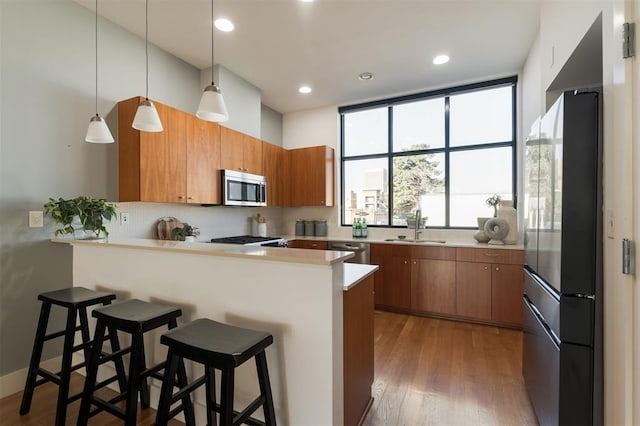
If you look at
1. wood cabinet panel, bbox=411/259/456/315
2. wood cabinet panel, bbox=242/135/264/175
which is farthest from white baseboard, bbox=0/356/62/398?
wood cabinet panel, bbox=411/259/456/315

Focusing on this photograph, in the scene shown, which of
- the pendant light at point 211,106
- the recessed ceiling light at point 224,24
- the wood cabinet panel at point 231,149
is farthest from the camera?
the wood cabinet panel at point 231,149

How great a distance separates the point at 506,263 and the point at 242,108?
3507mm

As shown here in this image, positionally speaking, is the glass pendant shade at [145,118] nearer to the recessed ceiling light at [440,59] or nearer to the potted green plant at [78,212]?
the potted green plant at [78,212]

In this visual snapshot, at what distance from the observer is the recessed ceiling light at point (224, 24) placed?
2664 millimetres

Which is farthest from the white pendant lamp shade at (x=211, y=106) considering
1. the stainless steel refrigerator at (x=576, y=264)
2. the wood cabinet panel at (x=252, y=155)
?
the wood cabinet panel at (x=252, y=155)

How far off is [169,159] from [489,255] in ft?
11.1

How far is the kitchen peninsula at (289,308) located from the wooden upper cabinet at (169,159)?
850mm

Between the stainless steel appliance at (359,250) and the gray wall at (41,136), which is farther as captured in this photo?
the stainless steel appliance at (359,250)

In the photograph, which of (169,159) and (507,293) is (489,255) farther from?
(169,159)

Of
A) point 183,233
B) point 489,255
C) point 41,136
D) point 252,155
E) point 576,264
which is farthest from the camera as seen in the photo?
point 252,155

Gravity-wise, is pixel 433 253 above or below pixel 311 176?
below

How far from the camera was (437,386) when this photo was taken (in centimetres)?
216

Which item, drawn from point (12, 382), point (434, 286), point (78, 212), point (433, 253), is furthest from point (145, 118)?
point (434, 286)

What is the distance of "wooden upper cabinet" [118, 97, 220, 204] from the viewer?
2.58 metres
